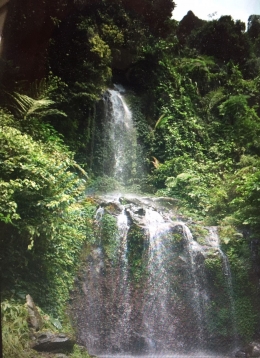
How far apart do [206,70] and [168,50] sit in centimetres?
90

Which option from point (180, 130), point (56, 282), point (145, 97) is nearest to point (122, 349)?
point (56, 282)

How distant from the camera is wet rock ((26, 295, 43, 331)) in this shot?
3.50m

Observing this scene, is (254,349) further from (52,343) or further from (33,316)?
(33,316)

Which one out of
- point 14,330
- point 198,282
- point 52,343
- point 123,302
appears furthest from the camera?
point 198,282

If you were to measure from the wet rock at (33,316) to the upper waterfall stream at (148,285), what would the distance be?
0.59 m

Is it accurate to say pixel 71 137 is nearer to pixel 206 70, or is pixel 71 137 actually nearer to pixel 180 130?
pixel 180 130

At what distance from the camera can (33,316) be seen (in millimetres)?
3562

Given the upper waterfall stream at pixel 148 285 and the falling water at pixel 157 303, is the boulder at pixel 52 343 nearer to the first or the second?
the upper waterfall stream at pixel 148 285

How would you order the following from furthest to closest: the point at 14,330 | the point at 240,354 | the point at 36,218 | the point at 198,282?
1. the point at 198,282
2. the point at 240,354
3. the point at 36,218
4. the point at 14,330

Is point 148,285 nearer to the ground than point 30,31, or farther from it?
nearer to the ground

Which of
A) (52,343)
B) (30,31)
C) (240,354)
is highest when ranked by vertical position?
(30,31)

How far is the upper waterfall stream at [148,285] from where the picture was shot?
4199mm

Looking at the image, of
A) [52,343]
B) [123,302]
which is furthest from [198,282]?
[52,343]

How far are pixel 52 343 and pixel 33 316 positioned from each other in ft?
1.06
